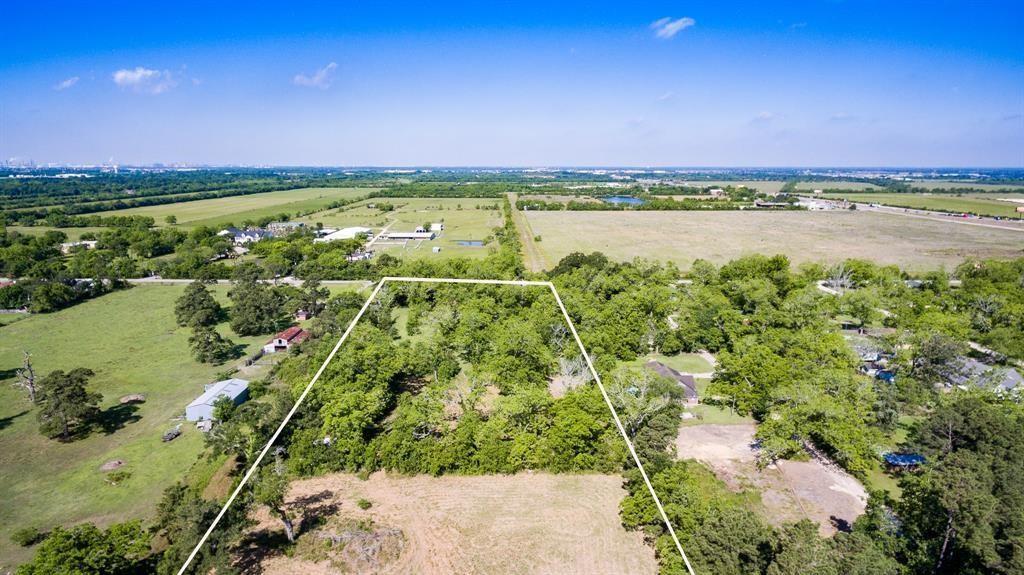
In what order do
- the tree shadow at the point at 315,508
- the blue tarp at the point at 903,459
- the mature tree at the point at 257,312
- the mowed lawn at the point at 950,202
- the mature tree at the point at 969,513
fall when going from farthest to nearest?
1. the mowed lawn at the point at 950,202
2. the mature tree at the point at 257,312
3. the blue tarp at the point at 903,459
4. the tree shadow at the point at 315,508
5. the mature tree at the point at 969,513

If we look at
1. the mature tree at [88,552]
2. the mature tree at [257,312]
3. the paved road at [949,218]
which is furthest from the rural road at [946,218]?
the mature tree at [88,552]

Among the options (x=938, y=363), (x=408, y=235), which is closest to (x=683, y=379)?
(x=938, y=363)

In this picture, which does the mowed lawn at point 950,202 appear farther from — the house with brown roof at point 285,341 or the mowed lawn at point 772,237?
the house with brown roof at point 285,341

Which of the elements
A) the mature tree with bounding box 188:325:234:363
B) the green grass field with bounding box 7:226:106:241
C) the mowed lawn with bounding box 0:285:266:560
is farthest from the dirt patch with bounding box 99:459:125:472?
the green grass field with bounding box 7:226:106:241

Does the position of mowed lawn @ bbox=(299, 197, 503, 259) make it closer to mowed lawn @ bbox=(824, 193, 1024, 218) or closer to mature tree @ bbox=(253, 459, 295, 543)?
mature tree @ bbox=(253, 459, 295, 543)

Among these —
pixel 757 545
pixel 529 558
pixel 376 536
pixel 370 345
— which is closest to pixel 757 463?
pixel 757 545

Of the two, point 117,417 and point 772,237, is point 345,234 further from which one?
point 772,237
